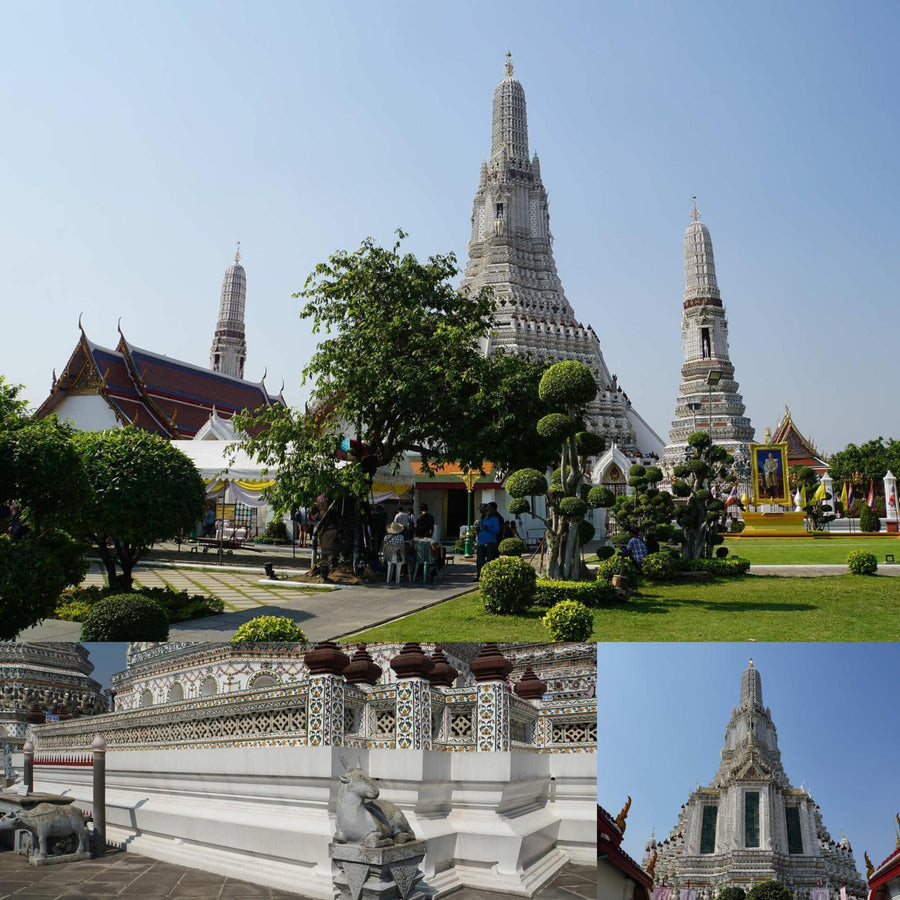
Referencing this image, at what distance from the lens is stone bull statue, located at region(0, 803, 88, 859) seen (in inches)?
282

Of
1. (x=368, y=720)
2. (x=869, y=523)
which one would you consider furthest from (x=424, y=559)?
(x=869, y=523)

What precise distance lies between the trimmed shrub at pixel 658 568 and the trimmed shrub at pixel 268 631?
8467 mm

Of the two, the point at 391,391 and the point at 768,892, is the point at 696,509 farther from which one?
the point at 768,892

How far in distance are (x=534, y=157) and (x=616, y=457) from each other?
3610 cm

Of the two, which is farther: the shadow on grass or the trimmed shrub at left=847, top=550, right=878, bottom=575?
the trimmed shrub at left=847, top=550, right=878, bottom=575

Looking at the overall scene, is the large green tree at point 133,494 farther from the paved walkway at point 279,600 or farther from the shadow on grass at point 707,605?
the shadow on grass at point 707,605

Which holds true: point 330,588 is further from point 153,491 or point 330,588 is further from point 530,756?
point 530,756

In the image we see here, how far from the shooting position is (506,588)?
36.0ft

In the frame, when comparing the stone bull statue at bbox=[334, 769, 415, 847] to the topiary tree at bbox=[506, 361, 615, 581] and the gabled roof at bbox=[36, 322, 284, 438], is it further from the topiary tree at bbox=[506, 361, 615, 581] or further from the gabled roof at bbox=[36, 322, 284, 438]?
the gabled roof at bbox=[36, 322, 284, 438]

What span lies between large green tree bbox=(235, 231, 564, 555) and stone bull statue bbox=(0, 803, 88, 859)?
7162mm

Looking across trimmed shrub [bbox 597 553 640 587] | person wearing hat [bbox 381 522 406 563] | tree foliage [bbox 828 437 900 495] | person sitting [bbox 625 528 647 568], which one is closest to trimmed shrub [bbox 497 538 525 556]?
trimmed shrub [bbox 597 553 640 587]

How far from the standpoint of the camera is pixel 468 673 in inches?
378

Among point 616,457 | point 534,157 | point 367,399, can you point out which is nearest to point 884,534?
point 616,457

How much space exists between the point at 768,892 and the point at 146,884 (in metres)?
4.65
